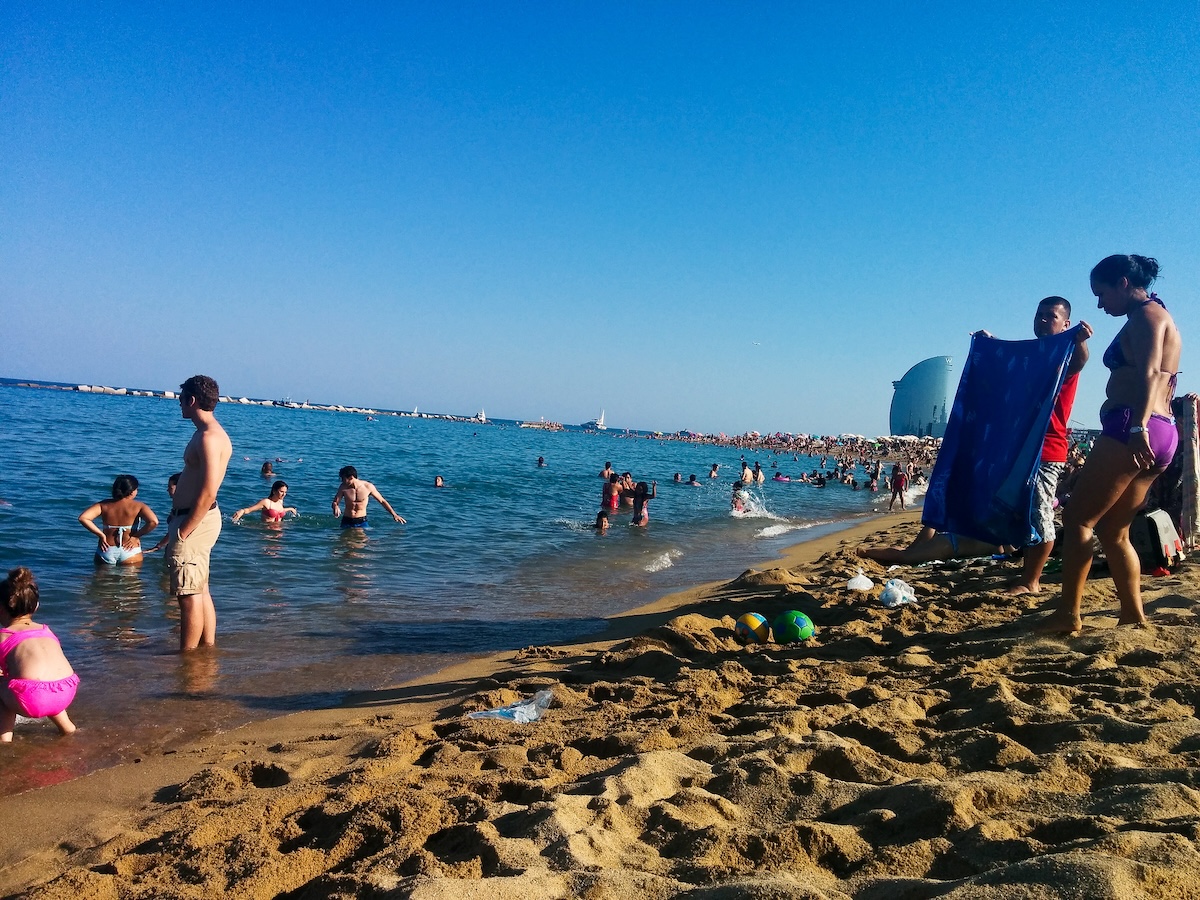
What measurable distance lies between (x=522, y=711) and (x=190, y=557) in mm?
3003

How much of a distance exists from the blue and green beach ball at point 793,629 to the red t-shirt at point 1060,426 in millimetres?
2022

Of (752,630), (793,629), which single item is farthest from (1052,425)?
(752,630)

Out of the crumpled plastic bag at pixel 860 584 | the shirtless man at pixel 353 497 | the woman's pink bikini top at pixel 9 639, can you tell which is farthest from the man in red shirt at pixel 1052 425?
the shirtless man at pixel 353 497

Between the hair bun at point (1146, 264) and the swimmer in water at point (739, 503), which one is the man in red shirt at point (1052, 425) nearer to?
the hair bun at point (1146, 264)

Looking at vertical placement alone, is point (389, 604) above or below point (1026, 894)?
below

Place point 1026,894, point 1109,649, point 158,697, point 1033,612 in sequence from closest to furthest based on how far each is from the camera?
point 1026,894 < point 1109,649 < point 158,697 < point 1033,612

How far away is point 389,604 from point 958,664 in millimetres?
5384

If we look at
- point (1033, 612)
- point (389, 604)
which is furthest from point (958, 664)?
point (389, 604)

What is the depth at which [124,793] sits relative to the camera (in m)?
3.16

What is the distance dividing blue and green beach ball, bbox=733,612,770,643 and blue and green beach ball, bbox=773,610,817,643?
119 mm

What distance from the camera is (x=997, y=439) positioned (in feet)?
16.5

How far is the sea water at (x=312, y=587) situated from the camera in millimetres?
4387

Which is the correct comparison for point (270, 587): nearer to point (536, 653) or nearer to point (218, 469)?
point (218, 469)

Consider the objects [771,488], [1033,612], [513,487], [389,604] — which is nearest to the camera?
[1033,612]
